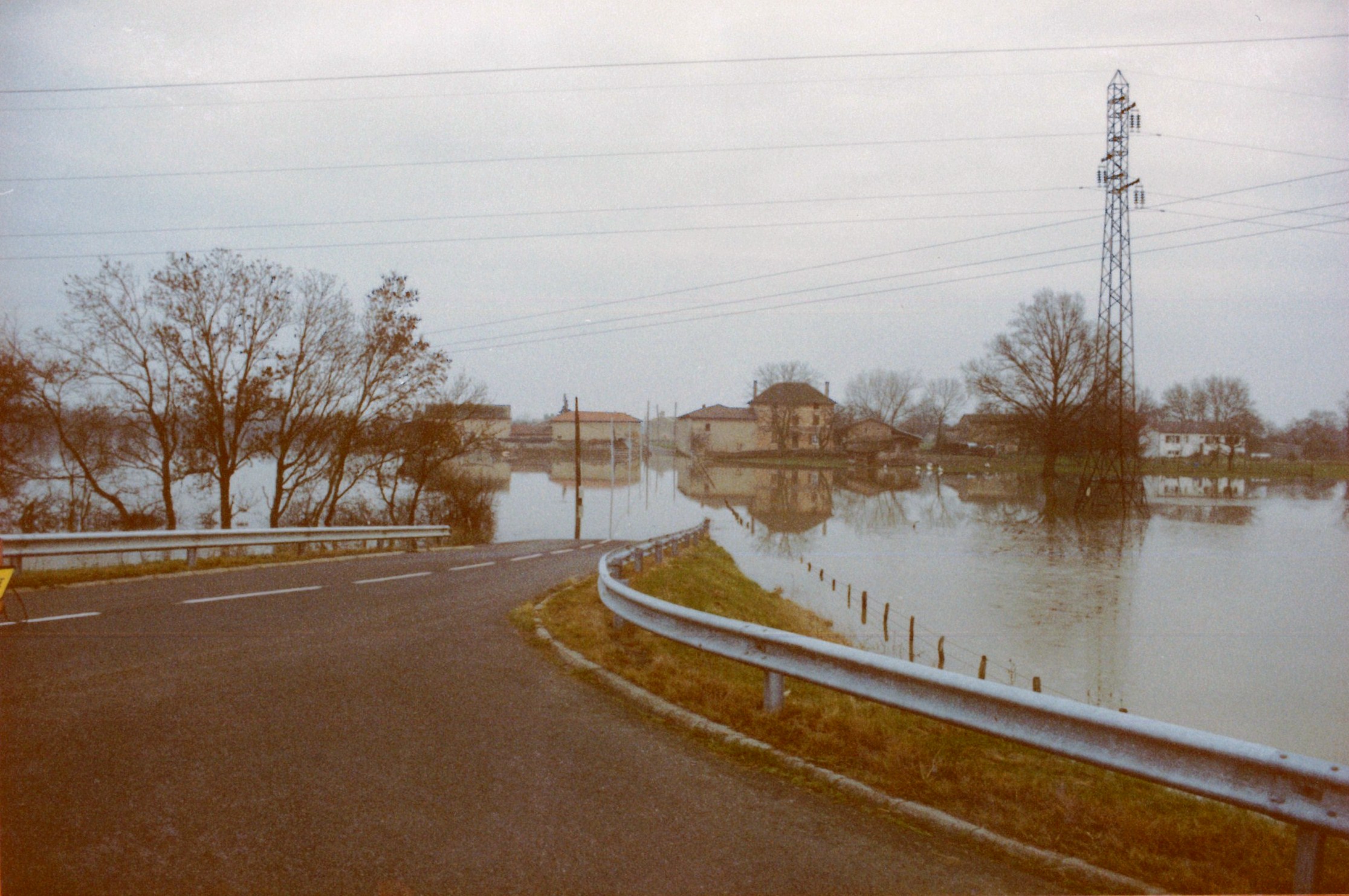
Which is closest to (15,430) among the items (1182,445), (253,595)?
(253,595)

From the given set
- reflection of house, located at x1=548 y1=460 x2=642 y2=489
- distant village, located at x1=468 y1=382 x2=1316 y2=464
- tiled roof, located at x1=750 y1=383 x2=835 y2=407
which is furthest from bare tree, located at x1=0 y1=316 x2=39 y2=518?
tiled roof, located at x1=750 y1=383 x2=835 y2=407

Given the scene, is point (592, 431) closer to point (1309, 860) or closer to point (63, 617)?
point (63, 617)

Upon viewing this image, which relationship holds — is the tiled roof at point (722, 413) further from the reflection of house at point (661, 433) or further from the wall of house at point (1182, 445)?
the wall of house at point (1182, 445)

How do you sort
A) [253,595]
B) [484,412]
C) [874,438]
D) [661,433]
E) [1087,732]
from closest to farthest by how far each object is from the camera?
1. [1087,732]
2. [253,595]
3. [484,412]
4. [874,438]
5. [661,433]

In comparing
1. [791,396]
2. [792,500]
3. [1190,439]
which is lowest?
[792,500]

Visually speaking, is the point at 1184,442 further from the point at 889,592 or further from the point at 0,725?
the point at 0,725

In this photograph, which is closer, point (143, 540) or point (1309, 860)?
point (1309, 860)

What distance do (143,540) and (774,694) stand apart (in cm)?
1111

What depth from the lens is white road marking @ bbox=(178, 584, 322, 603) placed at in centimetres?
999

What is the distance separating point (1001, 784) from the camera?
4.26m

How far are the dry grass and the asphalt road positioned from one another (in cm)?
45

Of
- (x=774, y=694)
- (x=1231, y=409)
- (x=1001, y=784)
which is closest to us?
(x=1001, y=784)

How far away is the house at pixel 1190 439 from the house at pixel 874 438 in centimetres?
3100

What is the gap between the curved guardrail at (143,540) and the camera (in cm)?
1088
